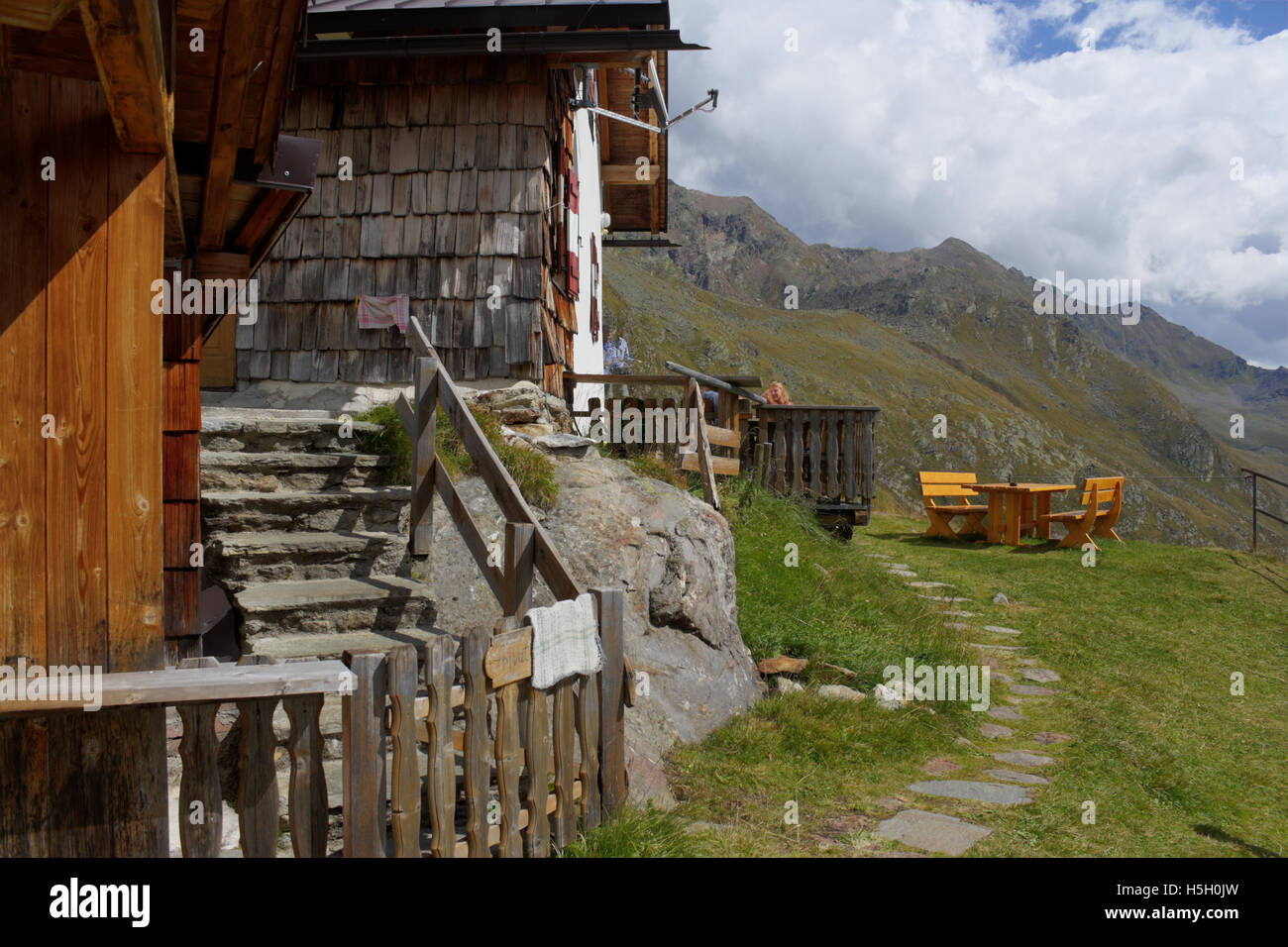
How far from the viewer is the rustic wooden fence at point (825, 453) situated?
12609 mm

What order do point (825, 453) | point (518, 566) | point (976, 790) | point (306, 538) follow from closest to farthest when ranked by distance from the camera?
point (518, 566)
point (976, 790)
point (306, 538)
point (825, 453)

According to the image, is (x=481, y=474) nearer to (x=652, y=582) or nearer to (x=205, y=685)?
(x=652, y=582)

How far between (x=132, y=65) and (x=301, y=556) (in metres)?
3.83

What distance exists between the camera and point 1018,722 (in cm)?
645

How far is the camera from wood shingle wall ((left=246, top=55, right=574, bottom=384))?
30.9ft

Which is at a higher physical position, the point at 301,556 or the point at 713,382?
the point at 713,382

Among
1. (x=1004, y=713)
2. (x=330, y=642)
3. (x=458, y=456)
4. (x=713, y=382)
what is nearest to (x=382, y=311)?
(x=458, y=456)

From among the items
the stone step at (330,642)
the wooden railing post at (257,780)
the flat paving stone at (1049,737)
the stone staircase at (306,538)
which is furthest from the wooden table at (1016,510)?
the wooden railing post at (257,780)

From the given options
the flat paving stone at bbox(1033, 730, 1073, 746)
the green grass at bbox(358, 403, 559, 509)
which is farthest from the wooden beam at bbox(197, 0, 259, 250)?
the flat paving stone at bbox(1033, 730, 1073, 746)

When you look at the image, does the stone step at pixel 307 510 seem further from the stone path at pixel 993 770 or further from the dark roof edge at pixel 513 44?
the dark roof edge at pixel 513 44

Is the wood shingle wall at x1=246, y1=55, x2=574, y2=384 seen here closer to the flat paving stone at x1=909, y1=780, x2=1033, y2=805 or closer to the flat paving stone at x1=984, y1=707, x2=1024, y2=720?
the flat paving stone at x1=984, y1=707, x2=1024, y2=720
